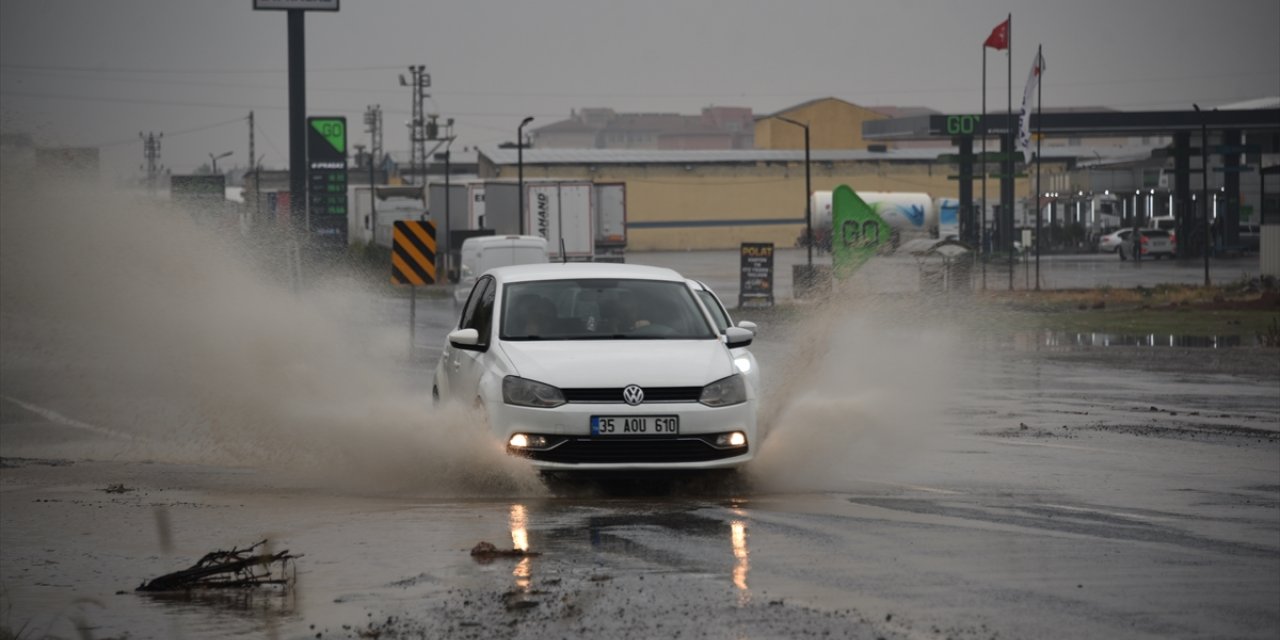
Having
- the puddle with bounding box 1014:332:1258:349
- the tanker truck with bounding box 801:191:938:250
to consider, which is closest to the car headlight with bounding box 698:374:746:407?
the puddle with bounding box 1014:332:1258:349

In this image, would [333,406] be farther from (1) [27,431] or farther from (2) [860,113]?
(2) [860,113]

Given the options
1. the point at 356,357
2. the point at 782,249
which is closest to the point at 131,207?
the point at 356,357

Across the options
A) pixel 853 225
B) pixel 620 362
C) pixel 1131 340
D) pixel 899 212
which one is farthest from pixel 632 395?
pixel 899 212

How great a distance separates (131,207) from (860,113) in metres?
119

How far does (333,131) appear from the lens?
5209cm

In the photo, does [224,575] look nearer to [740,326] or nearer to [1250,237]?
[740,326]

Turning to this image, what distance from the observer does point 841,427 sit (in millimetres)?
13148

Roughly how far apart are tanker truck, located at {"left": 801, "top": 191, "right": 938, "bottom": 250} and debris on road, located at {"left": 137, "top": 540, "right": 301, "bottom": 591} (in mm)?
78752

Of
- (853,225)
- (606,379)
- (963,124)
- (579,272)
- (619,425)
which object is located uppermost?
(963,124)

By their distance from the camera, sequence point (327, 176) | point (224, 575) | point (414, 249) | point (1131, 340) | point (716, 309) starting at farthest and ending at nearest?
point (327, 176) < point (1131, 340) < point (414, 249) < point (716, 309) < point (224, 575)

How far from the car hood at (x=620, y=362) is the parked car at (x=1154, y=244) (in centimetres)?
6798

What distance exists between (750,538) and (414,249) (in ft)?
60.8

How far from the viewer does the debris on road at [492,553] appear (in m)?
8.05

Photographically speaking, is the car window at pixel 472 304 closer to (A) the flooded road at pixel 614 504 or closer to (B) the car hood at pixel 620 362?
(A) the flooded road at pixel 614 504
